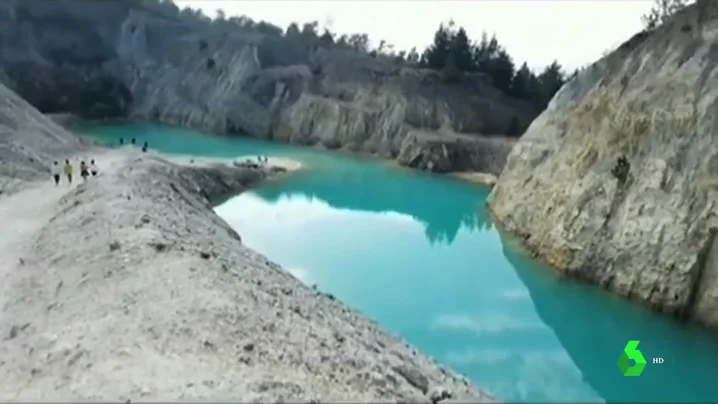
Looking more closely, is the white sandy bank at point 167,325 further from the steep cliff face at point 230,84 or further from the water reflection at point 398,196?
the steep cliff face at point 230,84

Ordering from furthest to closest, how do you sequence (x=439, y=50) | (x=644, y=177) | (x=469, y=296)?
(x=439, y=50), (x=644, y=177), (x=469, y=296)

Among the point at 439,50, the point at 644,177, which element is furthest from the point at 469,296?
the point at 439,50

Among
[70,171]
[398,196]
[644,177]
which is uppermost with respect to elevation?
[644,177]

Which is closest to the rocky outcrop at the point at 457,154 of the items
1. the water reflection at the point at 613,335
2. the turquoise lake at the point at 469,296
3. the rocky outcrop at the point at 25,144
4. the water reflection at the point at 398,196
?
the water reflection at the point at 398,196

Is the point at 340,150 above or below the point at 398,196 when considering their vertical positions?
above

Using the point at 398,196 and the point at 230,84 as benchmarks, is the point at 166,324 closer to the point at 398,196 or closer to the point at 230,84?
the point at 398,196

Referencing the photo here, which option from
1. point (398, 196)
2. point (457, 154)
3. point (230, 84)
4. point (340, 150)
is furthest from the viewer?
point (230, 84)

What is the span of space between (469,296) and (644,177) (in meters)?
7.07

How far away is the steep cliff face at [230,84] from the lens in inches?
2389

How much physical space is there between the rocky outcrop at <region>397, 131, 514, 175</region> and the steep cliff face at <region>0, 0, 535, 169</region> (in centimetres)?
486

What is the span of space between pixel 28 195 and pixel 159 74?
52632 millimetres

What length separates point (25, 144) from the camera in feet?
112

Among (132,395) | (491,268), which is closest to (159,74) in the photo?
(491,268)

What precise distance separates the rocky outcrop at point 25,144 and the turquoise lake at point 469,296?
9.23 metres
